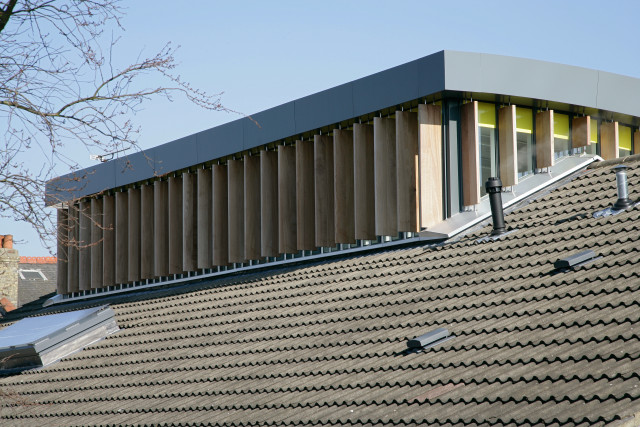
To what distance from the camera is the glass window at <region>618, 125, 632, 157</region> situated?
17094 mm

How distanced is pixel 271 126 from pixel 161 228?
4149mm

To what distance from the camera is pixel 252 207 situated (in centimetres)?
1775

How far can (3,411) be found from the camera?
13.8 m

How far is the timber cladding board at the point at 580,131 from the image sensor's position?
15937 millimetres

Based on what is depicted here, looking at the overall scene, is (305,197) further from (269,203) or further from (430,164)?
(430,164)

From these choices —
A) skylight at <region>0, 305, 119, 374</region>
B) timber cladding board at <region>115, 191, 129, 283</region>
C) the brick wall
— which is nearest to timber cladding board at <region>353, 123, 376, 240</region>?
skylight at <region>0, 305, 119, 374</region>

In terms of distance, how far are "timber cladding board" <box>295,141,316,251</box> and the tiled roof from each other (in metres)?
0.81

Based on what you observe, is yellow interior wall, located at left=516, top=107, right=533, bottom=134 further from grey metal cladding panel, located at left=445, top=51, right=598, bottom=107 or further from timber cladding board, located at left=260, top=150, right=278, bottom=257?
timber cladding board, located at left=260, top=150, right=278, bottom=257

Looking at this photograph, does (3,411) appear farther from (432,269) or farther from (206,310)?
(432,269)

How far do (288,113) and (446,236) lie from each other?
427cm

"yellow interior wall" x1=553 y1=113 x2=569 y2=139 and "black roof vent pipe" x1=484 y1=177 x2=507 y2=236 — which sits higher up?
"yellow interior wall" x1=553 y1=113 x2=569 y2=139

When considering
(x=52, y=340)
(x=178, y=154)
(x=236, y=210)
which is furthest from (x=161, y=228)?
(x=52, y=340)

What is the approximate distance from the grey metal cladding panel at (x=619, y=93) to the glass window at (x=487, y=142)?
220 centimetres

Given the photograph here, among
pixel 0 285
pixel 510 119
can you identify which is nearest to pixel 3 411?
pixel 510 119
